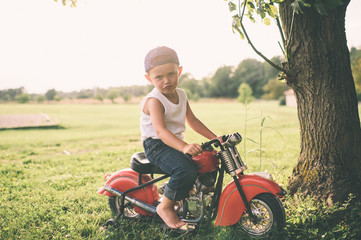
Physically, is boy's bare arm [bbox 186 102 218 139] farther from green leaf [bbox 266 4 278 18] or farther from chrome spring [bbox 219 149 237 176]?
green leaf [bbox 266 4 278 18]

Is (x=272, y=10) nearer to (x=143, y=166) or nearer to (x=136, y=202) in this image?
(x=143, y=166)

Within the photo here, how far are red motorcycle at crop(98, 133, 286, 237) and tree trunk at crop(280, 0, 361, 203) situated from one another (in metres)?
0.91

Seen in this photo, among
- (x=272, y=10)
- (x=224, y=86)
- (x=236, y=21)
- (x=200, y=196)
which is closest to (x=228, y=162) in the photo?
(x=200, y=196)

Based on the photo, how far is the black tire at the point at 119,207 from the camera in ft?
11.2

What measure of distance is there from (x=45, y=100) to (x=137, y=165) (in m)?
43.9

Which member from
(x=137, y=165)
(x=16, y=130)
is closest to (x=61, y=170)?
(x=137, y=165)

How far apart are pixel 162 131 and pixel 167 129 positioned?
7 cm

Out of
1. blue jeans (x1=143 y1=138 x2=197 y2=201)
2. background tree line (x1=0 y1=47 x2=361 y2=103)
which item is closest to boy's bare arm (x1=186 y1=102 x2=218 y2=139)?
blue jeans (x1=143 y1=138 x2=197 y2=201)

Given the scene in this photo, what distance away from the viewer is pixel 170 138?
270cm

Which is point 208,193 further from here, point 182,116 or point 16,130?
point 16,130

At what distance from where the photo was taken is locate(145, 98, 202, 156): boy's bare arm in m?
2.54

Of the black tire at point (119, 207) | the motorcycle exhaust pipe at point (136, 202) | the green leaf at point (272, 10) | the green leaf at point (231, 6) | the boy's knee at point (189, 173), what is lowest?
the black tire at point (119, 207)

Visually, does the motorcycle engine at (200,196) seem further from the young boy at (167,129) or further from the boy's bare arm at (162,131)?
the boy's bare arm at (162,131)

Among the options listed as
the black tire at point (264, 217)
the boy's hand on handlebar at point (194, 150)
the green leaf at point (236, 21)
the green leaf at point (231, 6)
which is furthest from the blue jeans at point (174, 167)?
the green leaf at point (231, 6)
